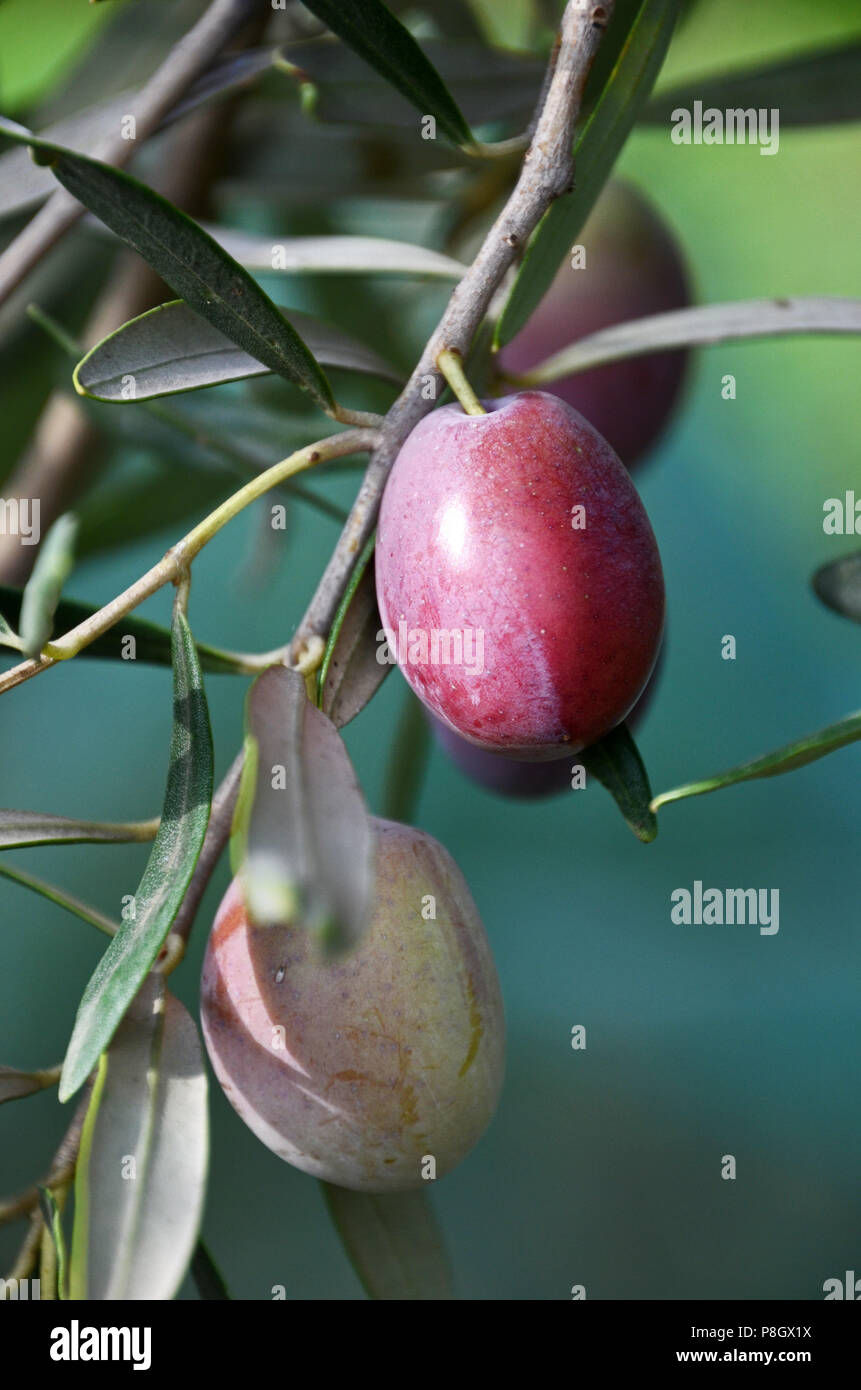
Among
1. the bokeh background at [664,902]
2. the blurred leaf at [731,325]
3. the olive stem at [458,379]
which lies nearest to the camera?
the olive stem at [458,379]

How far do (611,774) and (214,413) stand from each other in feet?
1.30

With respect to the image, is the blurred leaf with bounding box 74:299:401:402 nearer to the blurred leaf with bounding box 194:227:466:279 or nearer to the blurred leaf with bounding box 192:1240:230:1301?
the blurred leaf with bounding box 194:227:466:279

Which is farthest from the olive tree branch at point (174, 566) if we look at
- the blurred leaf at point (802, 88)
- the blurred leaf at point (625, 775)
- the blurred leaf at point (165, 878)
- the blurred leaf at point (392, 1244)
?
the blurred leaf at point (802, 88)

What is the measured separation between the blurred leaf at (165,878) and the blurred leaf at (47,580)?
0.17ft

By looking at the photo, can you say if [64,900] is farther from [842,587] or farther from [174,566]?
[842,587]

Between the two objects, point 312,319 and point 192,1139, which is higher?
point 312,319

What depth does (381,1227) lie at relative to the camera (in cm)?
43

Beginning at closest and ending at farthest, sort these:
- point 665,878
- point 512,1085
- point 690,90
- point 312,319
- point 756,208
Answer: point 312,319 < point 690,90 < point 512,1085 < point 665,878 < point 756,208

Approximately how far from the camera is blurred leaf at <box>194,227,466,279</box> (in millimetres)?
493

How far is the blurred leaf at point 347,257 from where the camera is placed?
0.49m

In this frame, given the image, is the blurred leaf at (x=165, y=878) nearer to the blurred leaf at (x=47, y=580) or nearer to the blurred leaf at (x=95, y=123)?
the blurred leaf at (x=47, y=580)

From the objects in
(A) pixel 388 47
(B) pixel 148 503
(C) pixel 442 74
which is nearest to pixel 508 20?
(C) pixel 442 74

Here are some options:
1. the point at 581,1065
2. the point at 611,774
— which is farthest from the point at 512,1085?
the point at 611,774
